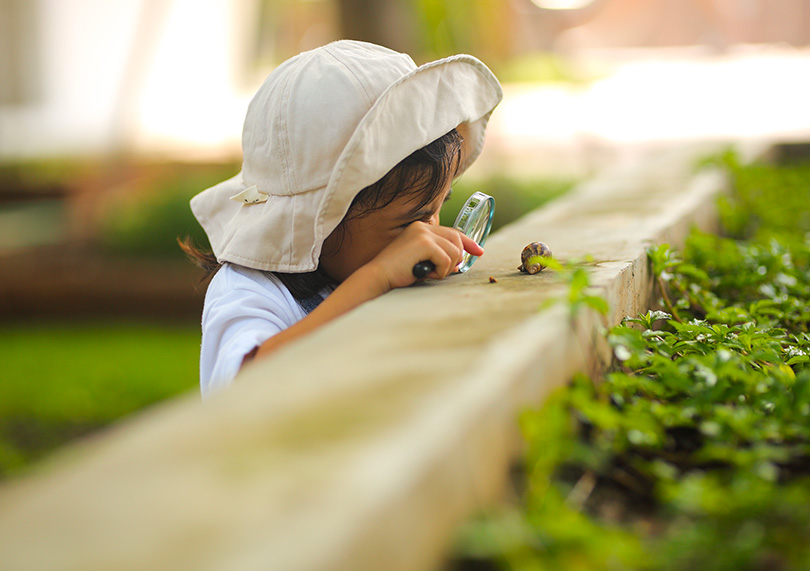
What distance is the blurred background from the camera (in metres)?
5.97

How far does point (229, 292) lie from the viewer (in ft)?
6.43

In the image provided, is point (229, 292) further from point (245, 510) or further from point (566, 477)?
point (245, 510)

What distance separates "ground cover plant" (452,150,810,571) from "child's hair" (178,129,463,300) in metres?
0.55

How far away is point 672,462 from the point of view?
1314 mm

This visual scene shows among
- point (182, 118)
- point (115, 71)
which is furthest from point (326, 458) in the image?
point (182, 118)

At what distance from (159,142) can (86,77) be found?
1.28 m

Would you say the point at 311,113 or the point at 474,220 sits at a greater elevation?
the point at 311,113

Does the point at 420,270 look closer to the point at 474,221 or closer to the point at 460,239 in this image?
the point at 460,239

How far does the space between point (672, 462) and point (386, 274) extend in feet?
2.42

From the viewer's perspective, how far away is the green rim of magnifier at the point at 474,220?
201cm

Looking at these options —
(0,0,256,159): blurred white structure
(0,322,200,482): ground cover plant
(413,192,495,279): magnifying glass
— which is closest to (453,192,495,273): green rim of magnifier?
(413,192,495,279): magnifying glass

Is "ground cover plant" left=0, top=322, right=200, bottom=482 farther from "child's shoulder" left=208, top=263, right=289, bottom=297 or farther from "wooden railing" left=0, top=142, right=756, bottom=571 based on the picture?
"wooden railing" left=0, top=142, right=756, bottom=571

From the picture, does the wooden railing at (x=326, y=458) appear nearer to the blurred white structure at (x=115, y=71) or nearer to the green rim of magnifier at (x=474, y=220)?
the green rim of magnifier at (x=474, y=220)

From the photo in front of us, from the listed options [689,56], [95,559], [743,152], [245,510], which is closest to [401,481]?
[245,510]
